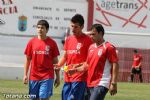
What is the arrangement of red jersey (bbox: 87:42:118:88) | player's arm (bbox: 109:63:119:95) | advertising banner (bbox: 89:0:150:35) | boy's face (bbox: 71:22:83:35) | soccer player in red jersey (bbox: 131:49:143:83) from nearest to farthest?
player's arm (bbox: 109:63:119:95) → red jersey (bbox: 87:42:118:88) → boy's face (bbox: 71:22:83:35) → soccer player in red jersey (bbox: 131:49:143:83) → advertising banner (bbox: 89:0:150:35)

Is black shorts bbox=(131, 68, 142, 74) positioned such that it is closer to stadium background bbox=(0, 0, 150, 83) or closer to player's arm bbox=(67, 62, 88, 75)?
stadium background bbox=(0, 0, 150, 83)

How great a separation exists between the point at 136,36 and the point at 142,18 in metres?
1.29

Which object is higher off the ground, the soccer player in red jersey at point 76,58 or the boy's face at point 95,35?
the boy's face at point 95,35

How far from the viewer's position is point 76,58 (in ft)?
38.9

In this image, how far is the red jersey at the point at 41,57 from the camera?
12.3 metres

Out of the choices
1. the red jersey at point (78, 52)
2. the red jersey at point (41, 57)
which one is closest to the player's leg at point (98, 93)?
the red jersey at point (78, 52)


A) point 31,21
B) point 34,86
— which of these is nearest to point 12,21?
point 31,21

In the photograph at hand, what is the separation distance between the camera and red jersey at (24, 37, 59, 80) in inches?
483

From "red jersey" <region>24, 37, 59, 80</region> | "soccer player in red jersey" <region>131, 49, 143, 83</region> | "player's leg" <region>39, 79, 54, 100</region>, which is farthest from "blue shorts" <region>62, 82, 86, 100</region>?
"soccer player in red jersey" <region>131, 49, 143, 83</region>

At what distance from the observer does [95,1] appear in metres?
39.5

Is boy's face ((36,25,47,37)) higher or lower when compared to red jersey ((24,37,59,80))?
higher

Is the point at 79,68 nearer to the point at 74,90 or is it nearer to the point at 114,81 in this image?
the point at 74,90

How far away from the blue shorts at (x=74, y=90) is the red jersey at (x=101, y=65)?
1.03m

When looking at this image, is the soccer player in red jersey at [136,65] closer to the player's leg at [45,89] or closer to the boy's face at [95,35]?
the player's leg at [45,89]
